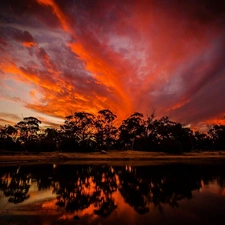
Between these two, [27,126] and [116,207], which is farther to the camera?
[27,126]

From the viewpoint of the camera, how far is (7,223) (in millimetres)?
9305

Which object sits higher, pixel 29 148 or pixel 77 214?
pixel 29 148

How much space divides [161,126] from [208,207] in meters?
88.5

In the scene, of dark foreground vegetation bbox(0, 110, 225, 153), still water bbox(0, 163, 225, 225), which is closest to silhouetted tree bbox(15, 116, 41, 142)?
dark foreground vegetation bbox(0, 110, 225, 153)

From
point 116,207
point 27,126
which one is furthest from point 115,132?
point 116,207

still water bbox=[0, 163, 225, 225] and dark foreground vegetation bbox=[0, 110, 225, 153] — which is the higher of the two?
dark foreground vegetation bbox=[0, 110, 225, 153]

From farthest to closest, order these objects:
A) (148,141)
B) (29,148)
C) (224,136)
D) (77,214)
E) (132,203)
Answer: (224,136)
(148,141)
(29,148)
(132,203)
(77,214)

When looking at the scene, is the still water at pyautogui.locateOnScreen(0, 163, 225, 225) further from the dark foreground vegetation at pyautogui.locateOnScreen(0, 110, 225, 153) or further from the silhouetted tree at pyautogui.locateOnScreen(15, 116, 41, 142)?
the silhouetted tree at pyautogui.locateOnScreen(15, 116, 41, 142)

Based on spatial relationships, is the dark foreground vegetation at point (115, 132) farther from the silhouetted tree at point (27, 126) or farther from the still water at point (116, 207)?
the still water at point (116, 207)

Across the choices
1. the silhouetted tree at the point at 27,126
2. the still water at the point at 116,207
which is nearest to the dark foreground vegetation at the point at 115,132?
the silhouetted tree at the point at 27,126

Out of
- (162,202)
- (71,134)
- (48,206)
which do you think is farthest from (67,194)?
(71,134)

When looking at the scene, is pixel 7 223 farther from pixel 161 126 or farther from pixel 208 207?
pixel 161 126

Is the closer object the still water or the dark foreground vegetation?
the still water

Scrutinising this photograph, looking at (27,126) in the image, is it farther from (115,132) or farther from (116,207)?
(116,207)
